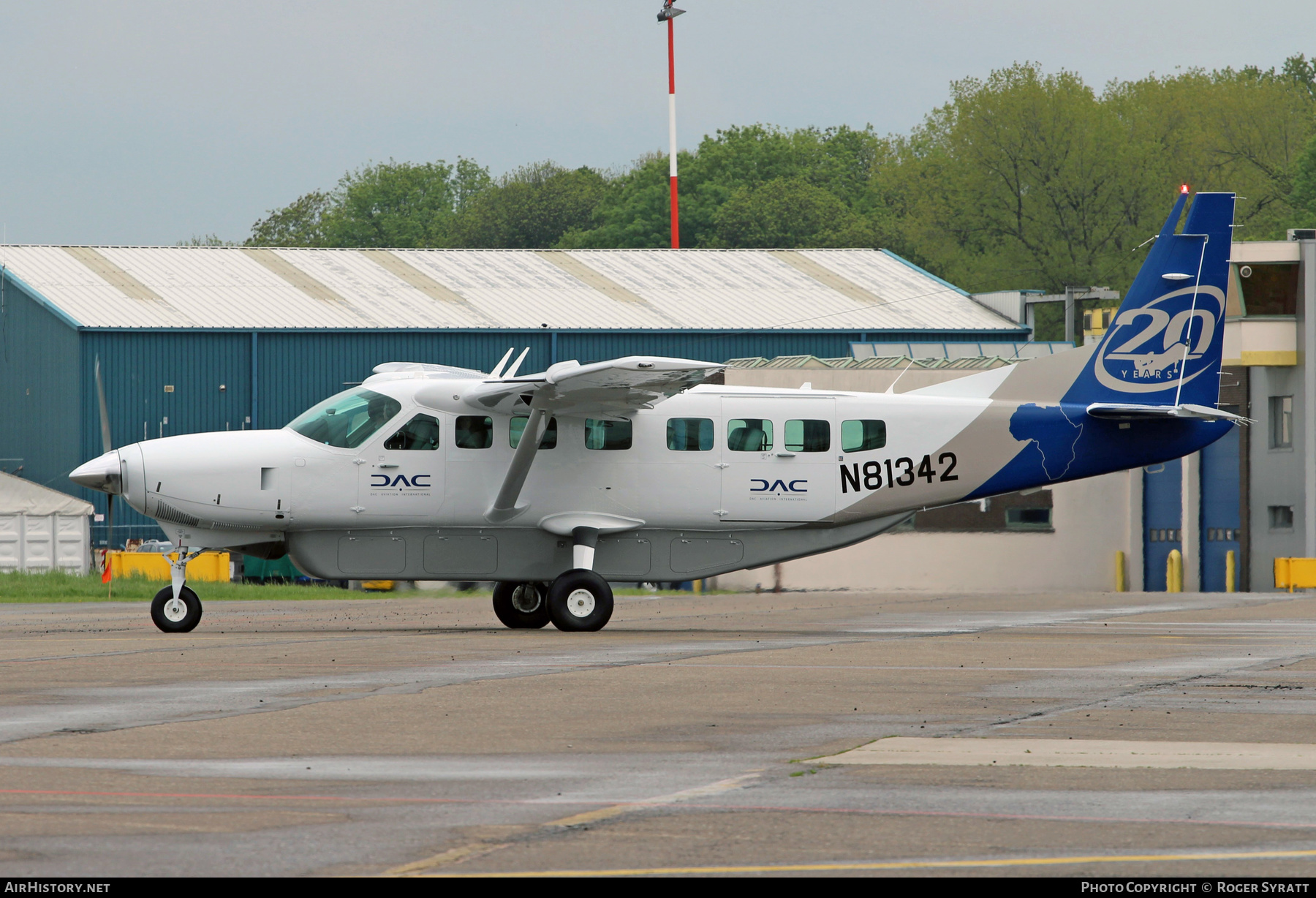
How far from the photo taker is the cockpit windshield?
19.5 metres

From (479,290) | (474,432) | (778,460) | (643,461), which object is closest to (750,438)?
(778,460)

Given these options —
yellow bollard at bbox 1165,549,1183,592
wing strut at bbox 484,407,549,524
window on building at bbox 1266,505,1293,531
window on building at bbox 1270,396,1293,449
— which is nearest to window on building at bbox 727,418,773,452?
wing strut at bbox 484,407,549,524

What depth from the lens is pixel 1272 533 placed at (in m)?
42.1

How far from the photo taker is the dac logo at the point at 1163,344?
20.5 meters

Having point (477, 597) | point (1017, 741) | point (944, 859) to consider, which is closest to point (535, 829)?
point (944, 859)

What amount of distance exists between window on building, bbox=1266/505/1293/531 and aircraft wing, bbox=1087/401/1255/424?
77.3 ft

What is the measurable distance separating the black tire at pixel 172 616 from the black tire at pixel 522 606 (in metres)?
3.72

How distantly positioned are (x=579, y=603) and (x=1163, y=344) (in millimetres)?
7914

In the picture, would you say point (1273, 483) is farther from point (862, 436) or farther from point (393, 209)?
point (393, 209)

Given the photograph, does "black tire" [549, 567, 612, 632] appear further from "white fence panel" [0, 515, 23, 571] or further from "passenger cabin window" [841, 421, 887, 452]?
"white fence panel" [0, 515, 23, 571]

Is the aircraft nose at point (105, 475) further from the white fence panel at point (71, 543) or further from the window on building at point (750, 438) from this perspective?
the white fence panel at point (71, 543)

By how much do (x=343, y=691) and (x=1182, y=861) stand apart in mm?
7540

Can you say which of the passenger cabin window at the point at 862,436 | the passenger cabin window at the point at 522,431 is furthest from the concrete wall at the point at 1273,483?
the passenger cabin window at the point at 522,431

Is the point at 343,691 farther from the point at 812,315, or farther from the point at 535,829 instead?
the point at 812,315
